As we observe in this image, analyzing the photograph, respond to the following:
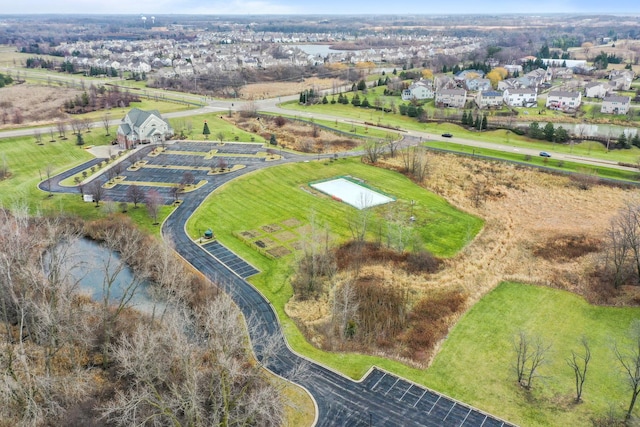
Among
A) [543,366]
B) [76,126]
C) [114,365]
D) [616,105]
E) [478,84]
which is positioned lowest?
[543,366]

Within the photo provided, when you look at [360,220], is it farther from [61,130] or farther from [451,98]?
[451,98]

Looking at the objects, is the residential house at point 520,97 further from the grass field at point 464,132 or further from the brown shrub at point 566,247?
the brown shrub at point 566,247

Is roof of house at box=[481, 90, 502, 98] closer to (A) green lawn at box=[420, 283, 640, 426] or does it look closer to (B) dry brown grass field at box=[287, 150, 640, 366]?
(B) dry brown grass field at box=[287, 150, 640, 366]

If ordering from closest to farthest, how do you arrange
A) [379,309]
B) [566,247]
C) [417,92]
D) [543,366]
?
[543,366] < [379,309] < [566,247] < [417,92]

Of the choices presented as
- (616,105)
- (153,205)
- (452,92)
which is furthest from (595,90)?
(153,205)

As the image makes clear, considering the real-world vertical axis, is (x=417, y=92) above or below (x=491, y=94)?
below

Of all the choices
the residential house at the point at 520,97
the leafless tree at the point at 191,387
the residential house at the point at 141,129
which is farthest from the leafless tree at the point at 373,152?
the residential house at the point at 520,97

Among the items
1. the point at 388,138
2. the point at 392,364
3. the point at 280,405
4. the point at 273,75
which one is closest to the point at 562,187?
the point at 388,138
